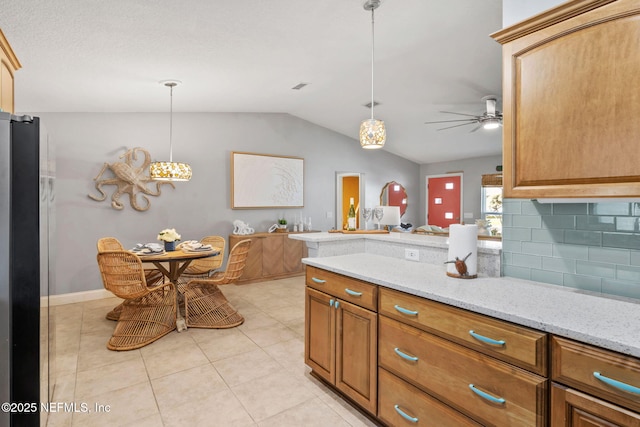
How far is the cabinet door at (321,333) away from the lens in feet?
7.04

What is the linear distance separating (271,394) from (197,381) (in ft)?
1.95

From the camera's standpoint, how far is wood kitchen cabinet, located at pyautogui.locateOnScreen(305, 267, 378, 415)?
1.88 metres

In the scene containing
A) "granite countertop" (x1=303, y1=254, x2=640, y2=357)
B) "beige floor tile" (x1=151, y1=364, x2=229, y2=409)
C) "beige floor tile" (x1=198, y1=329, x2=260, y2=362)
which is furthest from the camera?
"beige floor tile" (x1=198, y1=329, x2=260, y2=362)

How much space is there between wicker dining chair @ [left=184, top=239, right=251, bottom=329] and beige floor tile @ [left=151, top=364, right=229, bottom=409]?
0.92 metres

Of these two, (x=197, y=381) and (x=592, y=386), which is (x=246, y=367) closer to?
(x=197, y=381)

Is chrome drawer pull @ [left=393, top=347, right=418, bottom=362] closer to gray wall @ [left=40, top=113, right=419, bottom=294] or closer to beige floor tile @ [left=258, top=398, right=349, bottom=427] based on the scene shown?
beige floor tile @ [left=258, top=398, right=349, bottom=427]

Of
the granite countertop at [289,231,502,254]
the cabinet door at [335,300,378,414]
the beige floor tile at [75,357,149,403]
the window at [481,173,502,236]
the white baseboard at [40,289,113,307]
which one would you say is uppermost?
the window at [481,173,502,236]

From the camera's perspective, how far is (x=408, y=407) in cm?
166

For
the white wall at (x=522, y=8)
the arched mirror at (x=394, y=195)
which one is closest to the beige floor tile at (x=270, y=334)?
the white wall at (x=522, y=8)

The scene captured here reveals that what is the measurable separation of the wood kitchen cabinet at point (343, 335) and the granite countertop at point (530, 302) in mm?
129

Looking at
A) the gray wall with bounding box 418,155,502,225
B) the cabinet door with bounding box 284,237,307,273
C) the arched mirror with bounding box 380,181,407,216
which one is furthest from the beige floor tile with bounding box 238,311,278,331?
the gray wall with bounding box 418,155,502,225

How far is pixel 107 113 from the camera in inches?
181

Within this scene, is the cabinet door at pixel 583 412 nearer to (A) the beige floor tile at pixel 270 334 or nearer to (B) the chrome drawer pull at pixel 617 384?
(B) the chrome drawer pull at pixel 617 384

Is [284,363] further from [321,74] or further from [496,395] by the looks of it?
[321,74]
